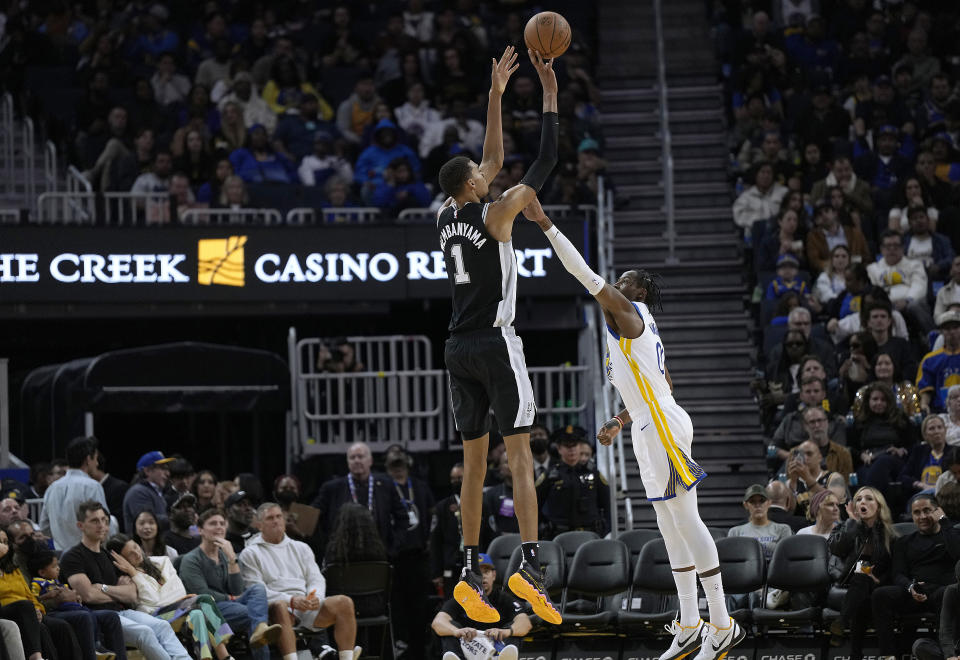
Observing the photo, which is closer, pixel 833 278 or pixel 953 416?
pixel 953 416

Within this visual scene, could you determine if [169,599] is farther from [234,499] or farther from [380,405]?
[380,405]

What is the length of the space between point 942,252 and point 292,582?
26.7 ft

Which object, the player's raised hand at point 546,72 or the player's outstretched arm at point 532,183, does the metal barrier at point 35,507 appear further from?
the player's raised hand at point 546,72

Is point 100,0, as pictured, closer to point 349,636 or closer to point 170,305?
point 170,305

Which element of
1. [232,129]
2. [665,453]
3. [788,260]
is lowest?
[665,453]

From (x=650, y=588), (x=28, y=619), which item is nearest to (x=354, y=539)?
(x=650, y=588)

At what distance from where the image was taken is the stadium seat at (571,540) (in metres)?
14.2

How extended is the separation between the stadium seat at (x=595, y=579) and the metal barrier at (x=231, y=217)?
6.42m

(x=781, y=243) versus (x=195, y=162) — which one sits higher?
(x=195, y=162)

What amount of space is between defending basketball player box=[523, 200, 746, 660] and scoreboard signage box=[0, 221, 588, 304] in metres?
7.98

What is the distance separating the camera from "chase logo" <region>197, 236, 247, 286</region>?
59.9 feet

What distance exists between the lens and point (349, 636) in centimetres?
1385

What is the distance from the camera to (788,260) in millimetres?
17234

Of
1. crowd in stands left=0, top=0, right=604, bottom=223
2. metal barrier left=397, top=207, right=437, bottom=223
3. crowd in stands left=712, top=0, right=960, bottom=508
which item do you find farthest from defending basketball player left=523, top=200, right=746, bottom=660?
crowd in stands left=0, top=0, right=604, bottom=223
